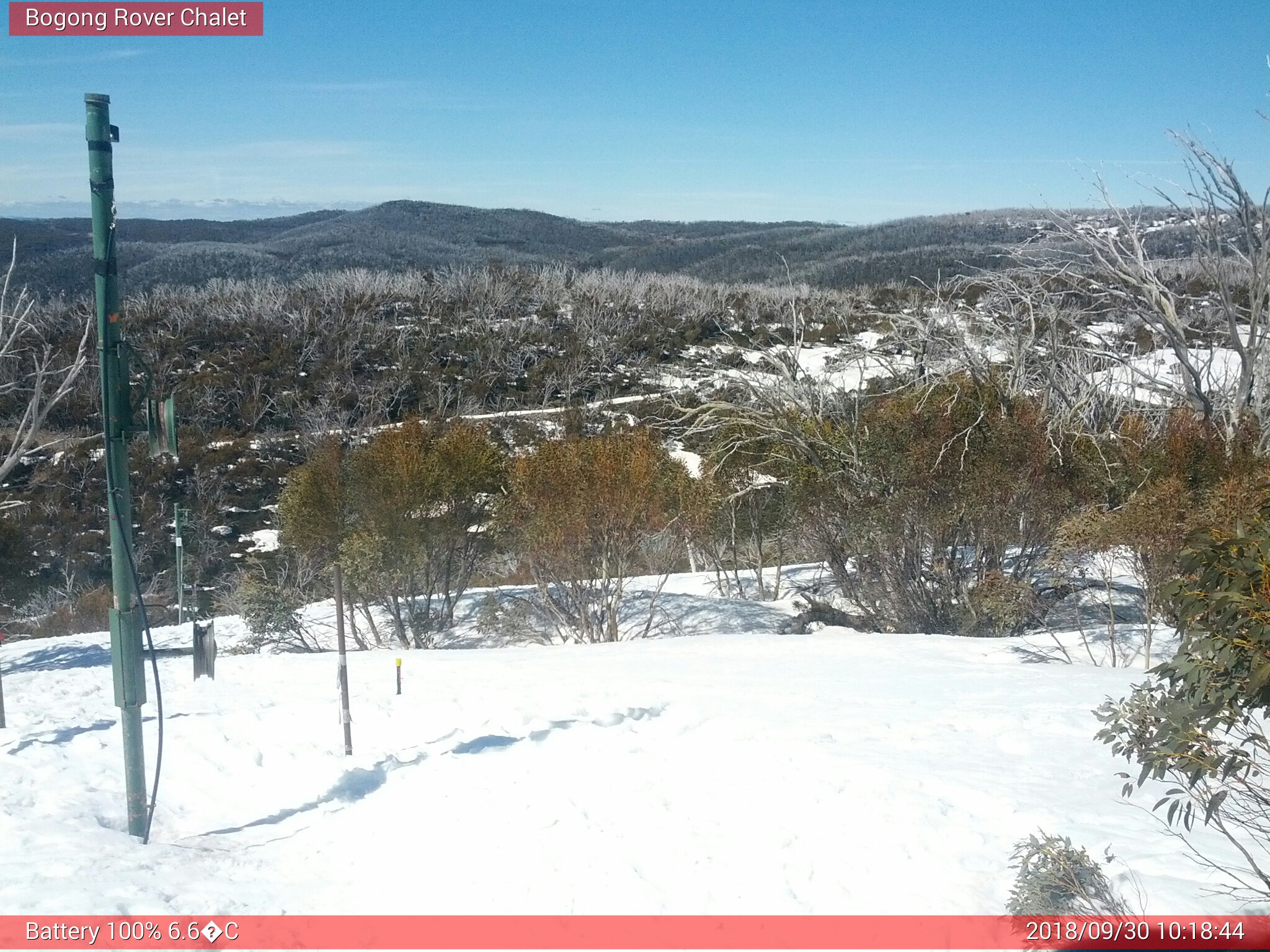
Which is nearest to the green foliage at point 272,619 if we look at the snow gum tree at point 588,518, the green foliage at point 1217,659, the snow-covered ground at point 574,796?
the snow gum tree at point 588,518

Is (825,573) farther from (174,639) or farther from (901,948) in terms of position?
(901,948)

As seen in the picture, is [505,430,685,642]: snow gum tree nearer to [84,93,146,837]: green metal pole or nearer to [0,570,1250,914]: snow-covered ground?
[0,570,1250,914]: snow-covered ground

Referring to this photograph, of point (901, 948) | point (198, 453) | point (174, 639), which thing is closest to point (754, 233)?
point (198, 453)

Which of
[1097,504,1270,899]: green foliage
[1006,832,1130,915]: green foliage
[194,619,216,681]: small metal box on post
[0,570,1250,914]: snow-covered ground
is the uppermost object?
[1097,504,1270,899]: green foliage

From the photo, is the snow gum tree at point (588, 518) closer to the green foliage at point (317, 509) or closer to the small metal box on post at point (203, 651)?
the green foliage at point (317, 509)

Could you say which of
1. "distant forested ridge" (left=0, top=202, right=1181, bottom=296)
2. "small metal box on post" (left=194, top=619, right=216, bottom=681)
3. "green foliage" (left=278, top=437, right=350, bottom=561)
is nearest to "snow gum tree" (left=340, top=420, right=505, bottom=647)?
"green foliage" (left=278, top=437, right=350, bottom=561)

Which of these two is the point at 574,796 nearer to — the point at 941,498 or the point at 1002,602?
the point at 1002,602

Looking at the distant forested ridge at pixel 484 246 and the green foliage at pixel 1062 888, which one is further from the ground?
the distant forested ridge at pixel 484 246
